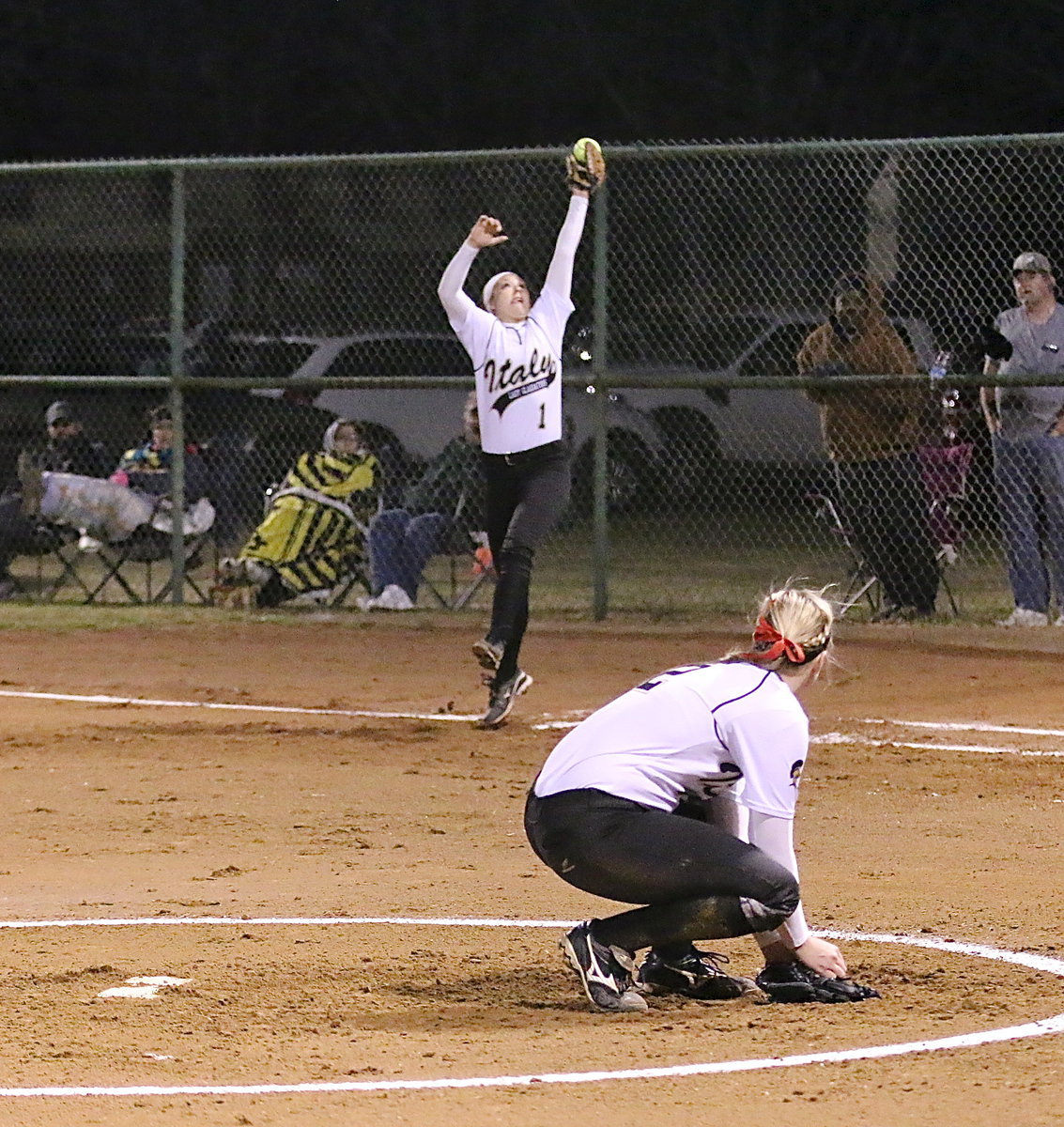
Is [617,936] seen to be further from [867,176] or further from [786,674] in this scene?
[867,176]

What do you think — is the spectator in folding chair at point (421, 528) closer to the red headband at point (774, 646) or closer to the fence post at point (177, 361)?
the fence post at point (177, 361)

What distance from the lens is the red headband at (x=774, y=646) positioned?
540cm

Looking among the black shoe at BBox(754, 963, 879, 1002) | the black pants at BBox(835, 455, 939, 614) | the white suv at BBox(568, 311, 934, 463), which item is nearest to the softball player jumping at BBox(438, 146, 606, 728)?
the black pants at BBox(835, 455, 939, 614)

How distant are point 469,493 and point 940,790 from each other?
25.3 ft

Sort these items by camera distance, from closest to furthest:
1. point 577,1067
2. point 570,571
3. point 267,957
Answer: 1. point 577,1067
2. point 267,957
3. point 570,571

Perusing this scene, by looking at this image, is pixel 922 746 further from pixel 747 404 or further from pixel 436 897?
pixel 747 404

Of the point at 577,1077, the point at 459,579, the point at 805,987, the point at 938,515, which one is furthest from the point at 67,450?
→ the point at 577,1077

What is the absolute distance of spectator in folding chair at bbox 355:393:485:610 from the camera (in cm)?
1491

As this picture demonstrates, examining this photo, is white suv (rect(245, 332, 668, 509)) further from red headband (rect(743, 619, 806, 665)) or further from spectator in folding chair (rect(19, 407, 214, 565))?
red headband (rect(743, 619, 806, 665))

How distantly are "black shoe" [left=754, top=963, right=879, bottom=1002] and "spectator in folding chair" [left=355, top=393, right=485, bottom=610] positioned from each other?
345 inches

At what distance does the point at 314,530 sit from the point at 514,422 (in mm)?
4913

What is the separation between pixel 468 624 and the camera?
14.3 m

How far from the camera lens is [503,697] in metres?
10.3

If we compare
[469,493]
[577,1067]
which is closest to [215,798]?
[577,1067]
